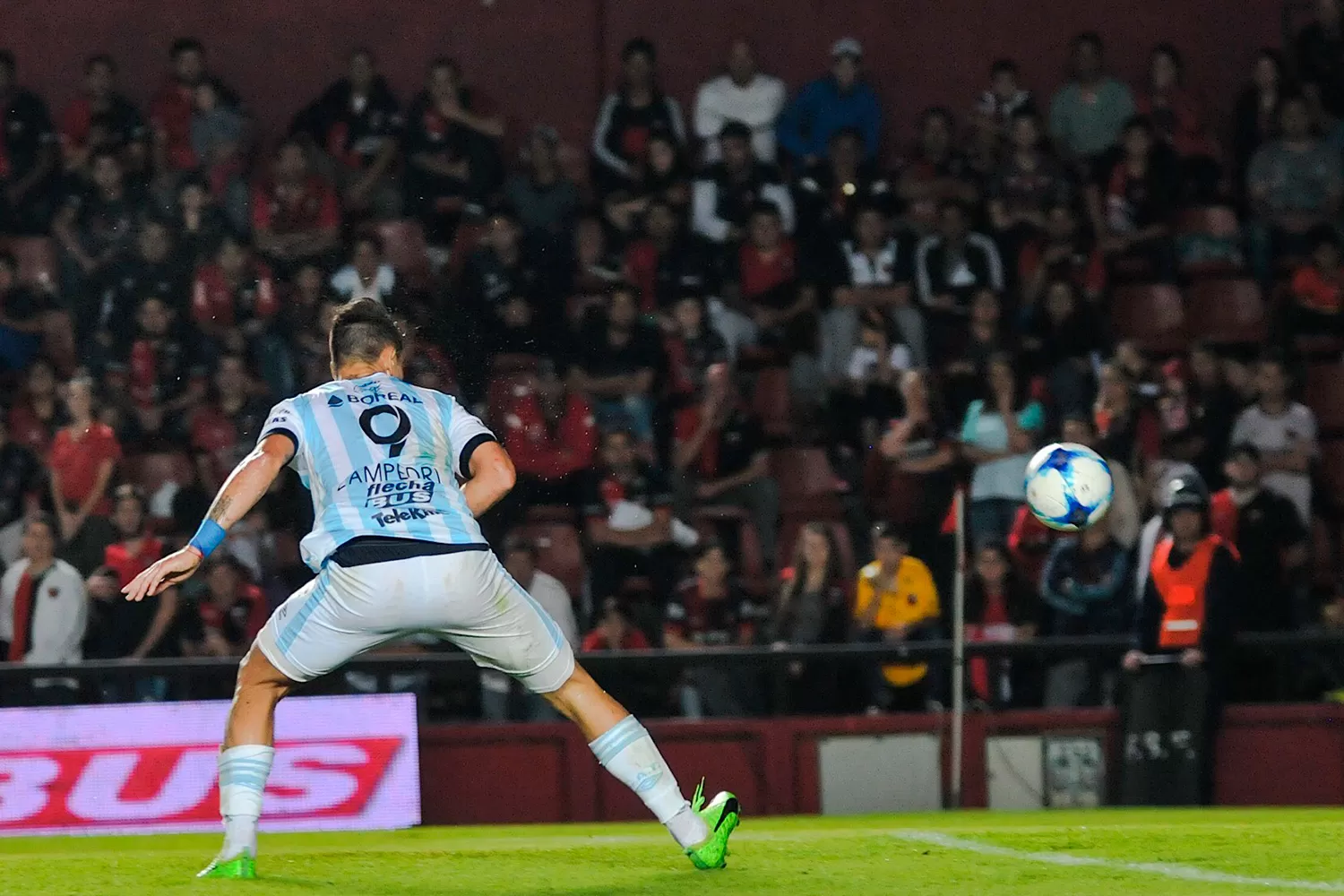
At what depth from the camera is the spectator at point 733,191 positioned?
1495 centimetres

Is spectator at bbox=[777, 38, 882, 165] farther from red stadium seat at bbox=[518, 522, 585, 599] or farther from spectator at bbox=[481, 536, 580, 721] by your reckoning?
spectator at bbox=[481, 536, 580, 721]

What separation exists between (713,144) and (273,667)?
375 inches

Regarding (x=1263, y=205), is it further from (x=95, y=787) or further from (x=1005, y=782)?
(x=95, y=787)

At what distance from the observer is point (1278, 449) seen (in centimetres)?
1311

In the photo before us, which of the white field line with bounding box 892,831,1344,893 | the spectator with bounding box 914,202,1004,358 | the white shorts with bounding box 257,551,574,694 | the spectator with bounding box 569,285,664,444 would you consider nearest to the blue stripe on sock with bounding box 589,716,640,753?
the white shorts with bounding box 257,551,574,694

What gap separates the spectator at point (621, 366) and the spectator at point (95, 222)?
3243 mm

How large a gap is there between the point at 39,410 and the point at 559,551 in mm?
3486

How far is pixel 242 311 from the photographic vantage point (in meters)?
14.2

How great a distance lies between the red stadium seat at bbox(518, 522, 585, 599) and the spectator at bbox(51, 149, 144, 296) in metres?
3.65

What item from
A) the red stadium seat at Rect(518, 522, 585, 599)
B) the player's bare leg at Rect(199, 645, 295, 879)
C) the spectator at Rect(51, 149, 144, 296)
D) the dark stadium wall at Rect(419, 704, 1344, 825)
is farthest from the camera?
the spectator at Rect(51, 149, 144, 296)

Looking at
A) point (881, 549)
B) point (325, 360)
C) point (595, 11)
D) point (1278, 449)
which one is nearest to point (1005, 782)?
point (881, 549)

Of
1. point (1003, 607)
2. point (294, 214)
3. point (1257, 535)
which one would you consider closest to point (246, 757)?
point (1003, 607)

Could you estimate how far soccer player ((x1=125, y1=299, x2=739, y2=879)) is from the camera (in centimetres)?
641

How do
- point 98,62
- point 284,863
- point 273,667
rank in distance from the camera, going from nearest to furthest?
point 273,667 < point 284,863 < point 98,62
